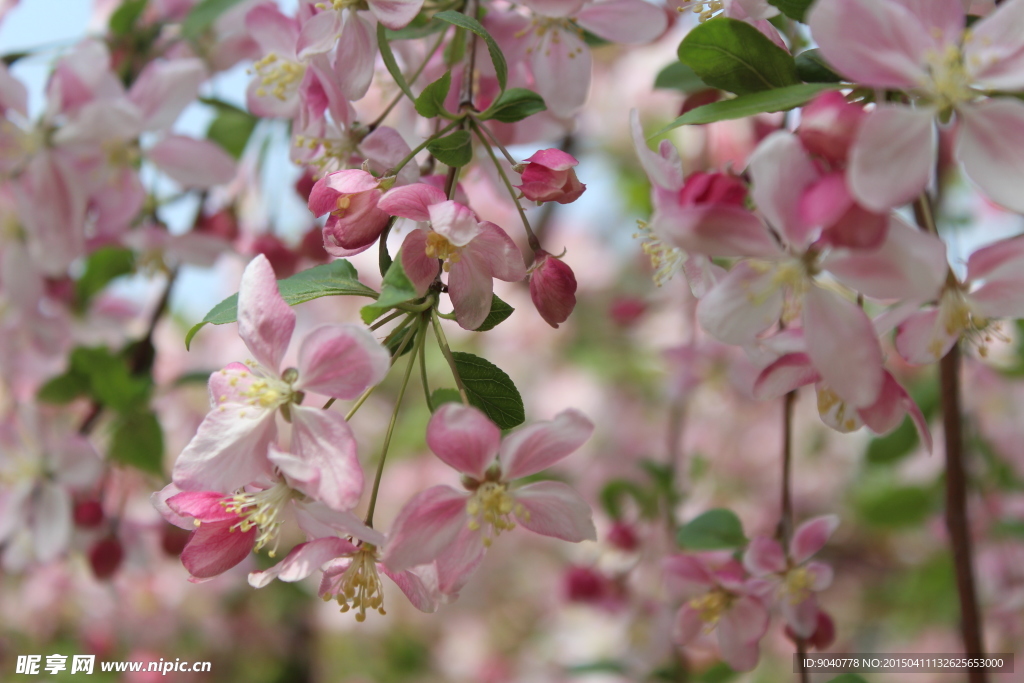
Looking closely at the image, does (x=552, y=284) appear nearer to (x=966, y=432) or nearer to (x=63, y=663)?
(x=966, y=432)

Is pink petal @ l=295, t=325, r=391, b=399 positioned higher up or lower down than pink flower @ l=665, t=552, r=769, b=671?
higher up

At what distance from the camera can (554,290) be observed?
0.61m

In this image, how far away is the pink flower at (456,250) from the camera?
520 mm

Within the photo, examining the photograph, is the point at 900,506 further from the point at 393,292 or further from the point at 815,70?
the point at 393,292

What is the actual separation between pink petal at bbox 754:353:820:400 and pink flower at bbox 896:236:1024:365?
0.22 ft

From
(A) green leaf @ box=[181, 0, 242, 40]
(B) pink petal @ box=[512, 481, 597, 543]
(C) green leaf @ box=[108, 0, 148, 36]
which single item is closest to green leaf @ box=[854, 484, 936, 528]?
(B) pink petal @ box=[512, 481, 597, 543]

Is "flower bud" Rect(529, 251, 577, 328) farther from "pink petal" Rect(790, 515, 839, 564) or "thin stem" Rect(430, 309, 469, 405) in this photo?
"pink petal" Rect(790, 515, 839, 564)

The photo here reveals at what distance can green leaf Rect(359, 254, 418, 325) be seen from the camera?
47 cm

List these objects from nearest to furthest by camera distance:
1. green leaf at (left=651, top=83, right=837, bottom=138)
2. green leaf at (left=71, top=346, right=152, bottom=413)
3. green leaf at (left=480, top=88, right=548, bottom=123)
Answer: green leaf at (left=651, top=83, right=837, bottom=138) → green leaf at (left=480, top=88, right=548, bottom=123) → green leaf at (left=71, top=346, right=152, bottom=413)

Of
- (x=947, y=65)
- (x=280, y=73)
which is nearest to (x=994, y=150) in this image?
(x=947, y=65)

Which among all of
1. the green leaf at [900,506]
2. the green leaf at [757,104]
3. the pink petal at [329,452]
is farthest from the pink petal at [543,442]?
the green leaf at [900,506]

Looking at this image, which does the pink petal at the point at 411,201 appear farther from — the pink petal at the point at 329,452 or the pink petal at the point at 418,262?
the pink petal at the point at 329,452

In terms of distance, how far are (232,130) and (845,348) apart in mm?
960

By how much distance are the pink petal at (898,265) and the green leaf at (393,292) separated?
0.26 meters
